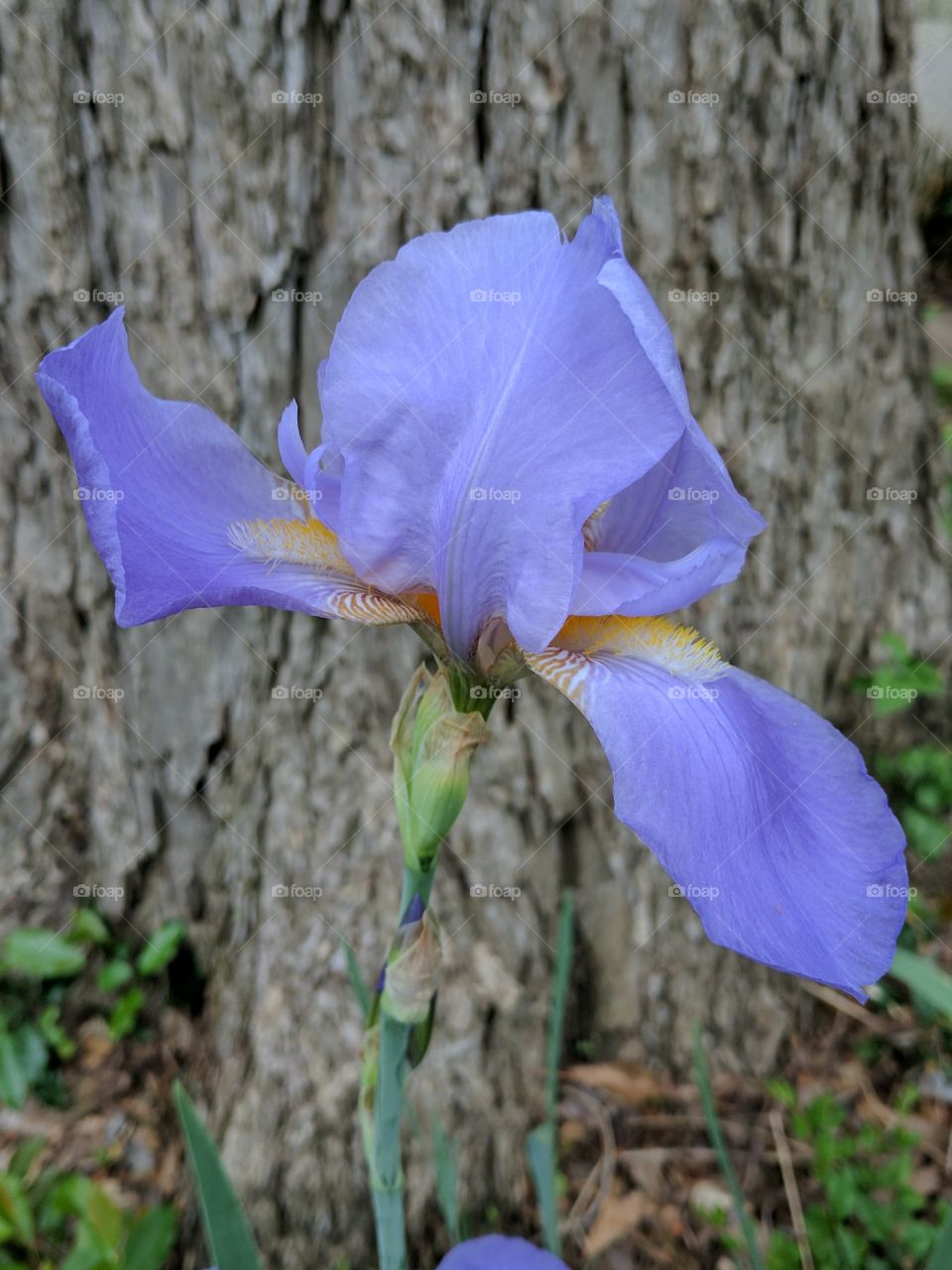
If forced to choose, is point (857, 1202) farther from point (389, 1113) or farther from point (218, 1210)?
point (218, 1210)

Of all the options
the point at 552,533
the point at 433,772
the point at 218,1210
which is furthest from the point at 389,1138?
the point at 552,533

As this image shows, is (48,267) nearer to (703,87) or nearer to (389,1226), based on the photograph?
(703,87)

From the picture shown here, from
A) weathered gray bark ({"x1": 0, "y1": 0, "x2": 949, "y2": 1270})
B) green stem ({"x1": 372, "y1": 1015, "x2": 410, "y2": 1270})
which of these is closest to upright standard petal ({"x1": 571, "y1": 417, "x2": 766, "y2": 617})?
green stem ({"x1": 372, "y1": 1015, "x2": 410, "y2": 1270})

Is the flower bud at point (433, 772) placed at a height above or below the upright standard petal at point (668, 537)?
below

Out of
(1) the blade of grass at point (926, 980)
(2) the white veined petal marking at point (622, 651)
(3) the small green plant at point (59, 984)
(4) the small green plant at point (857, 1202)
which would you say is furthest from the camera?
(3) the small green plant at point (59, 984)

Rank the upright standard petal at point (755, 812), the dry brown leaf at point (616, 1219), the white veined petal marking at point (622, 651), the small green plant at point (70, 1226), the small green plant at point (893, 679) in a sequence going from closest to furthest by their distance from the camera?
the upright standard petal at point (755, 812) < the white veined petal marking at point (622, 651) < the small green plant at point (70, 1226) < the dry brown leaf at point (616, 1219) < the small green plant at point (893, 679)

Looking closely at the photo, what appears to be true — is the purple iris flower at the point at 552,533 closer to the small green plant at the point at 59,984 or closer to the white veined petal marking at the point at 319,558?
the white veined petal marking at the point at 319,558

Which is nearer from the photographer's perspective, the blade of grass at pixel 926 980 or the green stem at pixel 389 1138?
the green stem at pixel 389 1138

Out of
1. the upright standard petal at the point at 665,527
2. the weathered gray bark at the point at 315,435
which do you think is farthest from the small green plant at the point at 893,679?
the upright standard petal at the point at 665,527

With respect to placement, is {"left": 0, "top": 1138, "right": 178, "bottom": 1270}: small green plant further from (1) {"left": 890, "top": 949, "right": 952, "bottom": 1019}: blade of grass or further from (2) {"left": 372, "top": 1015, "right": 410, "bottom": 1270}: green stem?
(1) {"left": 890, "top": 949, "right": 952, "bottom": 1019}: blade of grass
